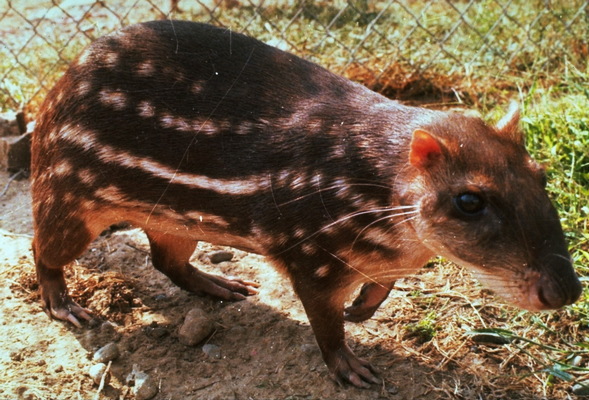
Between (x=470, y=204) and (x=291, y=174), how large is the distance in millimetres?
769

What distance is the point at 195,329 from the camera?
13.1ft

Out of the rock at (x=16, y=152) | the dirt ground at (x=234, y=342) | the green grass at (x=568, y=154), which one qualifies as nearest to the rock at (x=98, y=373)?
the dirt ground at (x=234, y=342)

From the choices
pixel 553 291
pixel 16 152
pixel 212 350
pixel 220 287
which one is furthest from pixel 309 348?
pixel 16 152

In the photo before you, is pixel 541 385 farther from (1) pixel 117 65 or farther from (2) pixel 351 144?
(1) pixel 117 65

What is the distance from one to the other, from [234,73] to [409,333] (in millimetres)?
1517

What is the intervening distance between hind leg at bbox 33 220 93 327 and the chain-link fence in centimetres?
219

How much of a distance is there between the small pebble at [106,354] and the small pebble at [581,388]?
2.08 meters

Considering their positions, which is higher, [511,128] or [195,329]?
[511,128]

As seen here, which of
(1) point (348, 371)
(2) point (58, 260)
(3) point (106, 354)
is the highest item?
(1) point (348, 371)

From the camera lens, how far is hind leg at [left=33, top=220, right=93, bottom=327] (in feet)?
12.8

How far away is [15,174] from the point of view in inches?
217

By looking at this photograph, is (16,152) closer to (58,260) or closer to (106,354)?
(58,260)

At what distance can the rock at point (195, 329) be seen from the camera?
399cm

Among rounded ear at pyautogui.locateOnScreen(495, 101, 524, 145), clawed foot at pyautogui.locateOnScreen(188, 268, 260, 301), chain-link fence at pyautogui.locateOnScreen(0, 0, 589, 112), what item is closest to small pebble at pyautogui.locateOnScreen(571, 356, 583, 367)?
rounded ear at pyautogui.locateOnScreen(495, 101, 524, 145)
